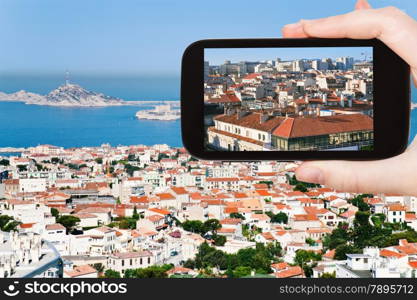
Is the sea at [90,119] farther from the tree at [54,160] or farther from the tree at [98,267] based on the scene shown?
the tree at [98,267]

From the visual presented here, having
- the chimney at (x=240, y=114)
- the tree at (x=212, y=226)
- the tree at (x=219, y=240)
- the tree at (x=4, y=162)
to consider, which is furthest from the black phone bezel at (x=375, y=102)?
the tree at (x=4, y=162)

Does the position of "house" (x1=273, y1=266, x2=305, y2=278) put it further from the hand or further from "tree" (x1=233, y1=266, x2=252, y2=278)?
the hand

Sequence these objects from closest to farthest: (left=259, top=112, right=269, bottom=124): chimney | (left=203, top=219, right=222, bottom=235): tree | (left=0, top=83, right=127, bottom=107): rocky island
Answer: (left=259, top=112, right=269, bottom=124): chimney
(left=203, top=219, right=222, bottom=235): tree
(left=0, top=83, right=127, bottom=107): rocky island

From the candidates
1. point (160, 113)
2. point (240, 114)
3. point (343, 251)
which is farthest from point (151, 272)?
point (160, 113)

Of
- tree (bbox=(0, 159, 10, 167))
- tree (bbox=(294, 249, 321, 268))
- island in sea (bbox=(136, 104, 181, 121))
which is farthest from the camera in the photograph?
island in sea (bbox=(136, 104, 181, 121))

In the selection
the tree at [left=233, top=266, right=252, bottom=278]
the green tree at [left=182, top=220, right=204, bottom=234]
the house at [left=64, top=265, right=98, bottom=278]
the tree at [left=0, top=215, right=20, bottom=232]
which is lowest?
the tree at [left=233, top=266, right=252, bottom=278]

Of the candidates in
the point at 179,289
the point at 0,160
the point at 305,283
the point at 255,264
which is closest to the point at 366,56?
the point at 179,289

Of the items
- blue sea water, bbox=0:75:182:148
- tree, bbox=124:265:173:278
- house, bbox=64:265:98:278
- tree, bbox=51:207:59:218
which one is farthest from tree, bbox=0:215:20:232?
blue sea water, bbox=0:75:182:148
